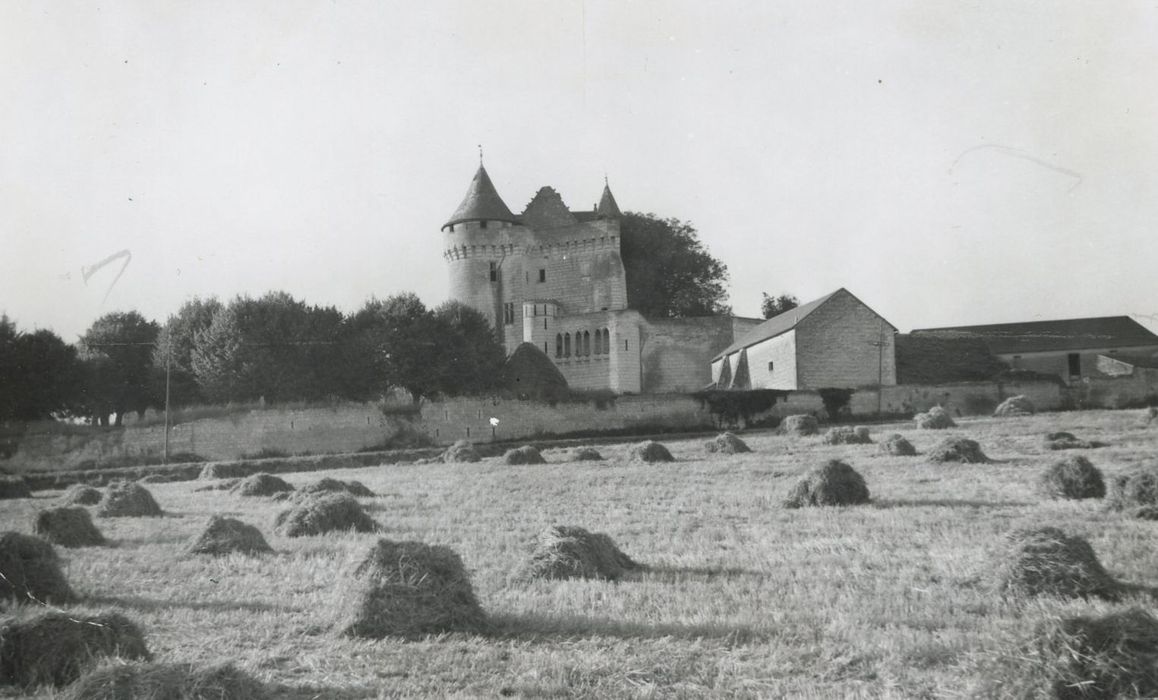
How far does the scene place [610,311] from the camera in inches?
2923

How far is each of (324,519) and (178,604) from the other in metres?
5.37

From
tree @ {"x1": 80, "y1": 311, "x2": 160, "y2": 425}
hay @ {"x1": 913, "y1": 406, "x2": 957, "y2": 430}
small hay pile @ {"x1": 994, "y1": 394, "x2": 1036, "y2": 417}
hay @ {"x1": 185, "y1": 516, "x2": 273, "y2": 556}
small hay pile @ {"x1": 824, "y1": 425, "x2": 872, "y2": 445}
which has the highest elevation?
tree @ {"x1": 80, "y1": 311, "x2": 160, "y2": 425}

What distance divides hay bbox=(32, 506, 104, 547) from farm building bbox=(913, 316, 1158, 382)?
186 ft

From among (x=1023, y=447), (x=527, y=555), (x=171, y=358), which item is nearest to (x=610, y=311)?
(x=171, y=358)

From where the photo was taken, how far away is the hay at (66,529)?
13.6m

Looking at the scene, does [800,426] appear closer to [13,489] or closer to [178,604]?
[13,489]

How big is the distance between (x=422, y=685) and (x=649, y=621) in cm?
226

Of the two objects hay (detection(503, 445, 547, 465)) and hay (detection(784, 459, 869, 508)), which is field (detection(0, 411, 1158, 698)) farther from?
hay (detection(503, 445, 547, 465))

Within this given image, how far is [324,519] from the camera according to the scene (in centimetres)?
1467

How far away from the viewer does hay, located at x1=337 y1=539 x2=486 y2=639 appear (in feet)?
26.0

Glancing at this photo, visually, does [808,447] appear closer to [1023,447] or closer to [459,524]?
[1023,447]

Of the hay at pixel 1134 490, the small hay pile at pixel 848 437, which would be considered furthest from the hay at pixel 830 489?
the small hay pile at pixel 848 437

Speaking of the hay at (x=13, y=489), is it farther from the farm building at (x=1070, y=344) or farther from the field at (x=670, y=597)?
the farm building at (x=1070, y=344)

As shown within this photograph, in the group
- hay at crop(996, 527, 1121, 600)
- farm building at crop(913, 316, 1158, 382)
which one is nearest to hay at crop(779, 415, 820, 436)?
farm building at crop(913, 316, 1158, 382)
